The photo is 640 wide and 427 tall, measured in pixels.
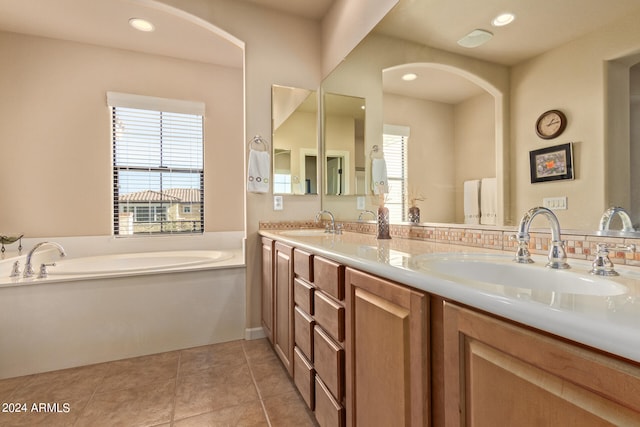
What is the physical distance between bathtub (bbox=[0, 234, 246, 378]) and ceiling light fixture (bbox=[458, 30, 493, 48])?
204 cm

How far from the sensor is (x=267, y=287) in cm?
214

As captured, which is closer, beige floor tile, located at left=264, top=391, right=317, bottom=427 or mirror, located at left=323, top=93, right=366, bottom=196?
beige floor tile, located at left=264, top=391, right=317, bottom=427

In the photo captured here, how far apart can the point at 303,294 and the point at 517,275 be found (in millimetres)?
885

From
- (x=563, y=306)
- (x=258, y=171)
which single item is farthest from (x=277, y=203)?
(x=563, y=306)

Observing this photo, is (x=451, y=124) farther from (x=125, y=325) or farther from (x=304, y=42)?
(x=125, y=325)

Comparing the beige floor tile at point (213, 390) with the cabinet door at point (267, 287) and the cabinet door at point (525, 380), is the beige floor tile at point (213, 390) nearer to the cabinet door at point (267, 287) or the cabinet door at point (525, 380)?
the cabinet door at point (267, 287)

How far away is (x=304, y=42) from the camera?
2.56 metres

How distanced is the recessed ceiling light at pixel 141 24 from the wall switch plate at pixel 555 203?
3175mm

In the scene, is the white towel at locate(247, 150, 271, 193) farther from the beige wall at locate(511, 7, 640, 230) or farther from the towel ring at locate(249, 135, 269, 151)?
the beige wall at locate(511, 7, 640, 230)

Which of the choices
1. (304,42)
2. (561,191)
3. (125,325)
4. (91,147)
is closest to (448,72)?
(561,191)

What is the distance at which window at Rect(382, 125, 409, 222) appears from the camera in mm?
1689

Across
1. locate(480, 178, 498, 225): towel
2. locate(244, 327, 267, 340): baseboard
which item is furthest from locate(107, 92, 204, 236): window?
locate(480, 178, 498, 225): towel

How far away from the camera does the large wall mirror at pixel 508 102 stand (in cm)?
86

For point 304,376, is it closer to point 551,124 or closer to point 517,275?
point 517,275
